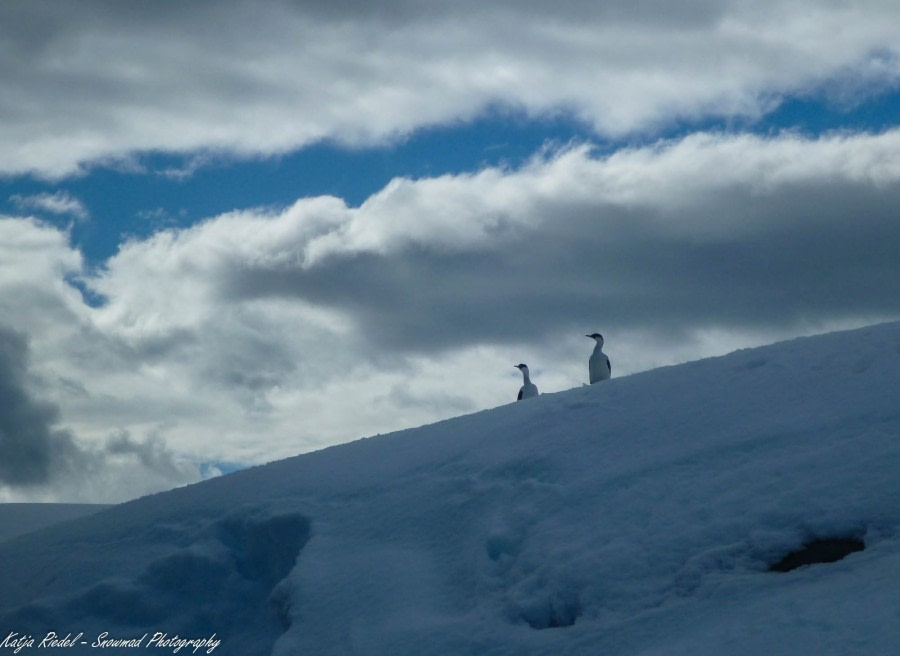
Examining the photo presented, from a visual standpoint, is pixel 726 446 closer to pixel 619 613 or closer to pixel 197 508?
pixel 619 613

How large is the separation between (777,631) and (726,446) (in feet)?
12.6

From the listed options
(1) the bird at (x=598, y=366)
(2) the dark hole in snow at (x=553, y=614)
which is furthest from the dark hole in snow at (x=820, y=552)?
(1) the bird at (x=598, y=366)

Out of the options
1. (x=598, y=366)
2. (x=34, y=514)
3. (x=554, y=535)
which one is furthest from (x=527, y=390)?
(x=554, y=535)

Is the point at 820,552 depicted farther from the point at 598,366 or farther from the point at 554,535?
the point at 598,366

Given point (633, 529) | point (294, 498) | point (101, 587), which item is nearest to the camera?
point (633, 529)

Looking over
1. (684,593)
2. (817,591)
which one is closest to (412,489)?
(684,593)

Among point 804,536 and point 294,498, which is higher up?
point 294,498

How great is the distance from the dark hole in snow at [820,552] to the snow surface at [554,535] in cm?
8

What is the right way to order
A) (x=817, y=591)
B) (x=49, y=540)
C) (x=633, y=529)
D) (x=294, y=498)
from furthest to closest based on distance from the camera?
(x=49, y=540) < (x=294, y=498) < (x=633, y=529) < (x=817, y=591)

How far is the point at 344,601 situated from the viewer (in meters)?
10.9

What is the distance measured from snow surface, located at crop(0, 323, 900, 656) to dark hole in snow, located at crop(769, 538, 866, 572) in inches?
3.1

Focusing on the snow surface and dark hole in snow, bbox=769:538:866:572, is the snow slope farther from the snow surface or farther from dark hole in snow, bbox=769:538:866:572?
dark hole in snow, bbox=769:538:866:572

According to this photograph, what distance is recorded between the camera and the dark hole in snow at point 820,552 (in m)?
9.19

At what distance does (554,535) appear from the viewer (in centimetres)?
1065
